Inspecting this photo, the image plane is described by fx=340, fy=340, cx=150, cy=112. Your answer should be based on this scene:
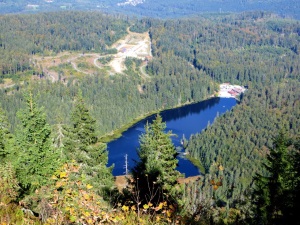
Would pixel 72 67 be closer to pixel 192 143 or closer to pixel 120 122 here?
pixel 120 122

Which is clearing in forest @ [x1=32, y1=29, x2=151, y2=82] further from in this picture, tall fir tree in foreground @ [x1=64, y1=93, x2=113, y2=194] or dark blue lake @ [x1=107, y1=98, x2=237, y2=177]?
tall fir tree in foreground @ [x1=64, y1=93, x2=113, y2=194]

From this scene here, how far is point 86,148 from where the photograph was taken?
20.0 metres

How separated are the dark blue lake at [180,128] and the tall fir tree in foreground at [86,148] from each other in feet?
141

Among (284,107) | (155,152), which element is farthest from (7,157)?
(284,107)

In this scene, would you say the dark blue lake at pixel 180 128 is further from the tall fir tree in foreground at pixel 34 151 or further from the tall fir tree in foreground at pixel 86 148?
the tall fir tree in foreground at pixel 34 151

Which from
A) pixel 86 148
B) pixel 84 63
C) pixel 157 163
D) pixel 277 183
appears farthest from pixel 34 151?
pixel 84 63

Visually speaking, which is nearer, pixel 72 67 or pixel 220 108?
pixel 220 108

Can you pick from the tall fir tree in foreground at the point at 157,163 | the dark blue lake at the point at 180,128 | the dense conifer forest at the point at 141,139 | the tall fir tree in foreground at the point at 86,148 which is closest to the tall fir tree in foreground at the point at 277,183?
the dense conifer forest at the point at 141,139

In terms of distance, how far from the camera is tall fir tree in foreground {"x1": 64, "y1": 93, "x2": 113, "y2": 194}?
64.5 feet

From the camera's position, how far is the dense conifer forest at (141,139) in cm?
846

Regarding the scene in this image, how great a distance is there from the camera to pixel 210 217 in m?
8.23

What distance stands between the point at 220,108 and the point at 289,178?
118170 millimetres

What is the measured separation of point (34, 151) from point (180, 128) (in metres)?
93.6

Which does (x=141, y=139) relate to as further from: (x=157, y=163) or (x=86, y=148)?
(x=86, y=148)
